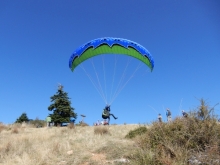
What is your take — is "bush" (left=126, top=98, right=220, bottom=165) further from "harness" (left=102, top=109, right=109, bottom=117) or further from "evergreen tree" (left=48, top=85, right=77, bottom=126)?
"evergreen tree" (left=48, top=85, right=77, bottom=126)

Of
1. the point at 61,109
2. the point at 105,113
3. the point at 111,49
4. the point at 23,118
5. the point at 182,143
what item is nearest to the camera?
the point at 182,143

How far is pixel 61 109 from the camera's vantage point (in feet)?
115

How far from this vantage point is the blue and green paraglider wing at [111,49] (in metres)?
17.4

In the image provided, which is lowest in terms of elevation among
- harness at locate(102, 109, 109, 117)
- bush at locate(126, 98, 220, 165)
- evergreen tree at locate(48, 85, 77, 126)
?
bush at locate(126, 98, 220, 165)

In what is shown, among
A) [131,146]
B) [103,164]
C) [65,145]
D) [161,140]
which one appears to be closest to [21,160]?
[65,145]

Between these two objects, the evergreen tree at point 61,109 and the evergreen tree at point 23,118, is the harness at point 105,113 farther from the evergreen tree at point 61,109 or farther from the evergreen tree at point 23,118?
the evergreen tree at point 23,118

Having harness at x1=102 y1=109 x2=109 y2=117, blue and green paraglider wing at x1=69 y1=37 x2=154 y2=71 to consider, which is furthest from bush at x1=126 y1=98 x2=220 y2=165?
harness at x1=102 y1=109 x2=109 y2=117

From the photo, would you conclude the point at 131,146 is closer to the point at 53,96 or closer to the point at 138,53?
the point at 138,53

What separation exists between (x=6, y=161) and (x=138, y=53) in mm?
11613

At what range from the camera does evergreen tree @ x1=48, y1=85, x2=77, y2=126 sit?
3475 cm

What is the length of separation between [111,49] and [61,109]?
1967 cm

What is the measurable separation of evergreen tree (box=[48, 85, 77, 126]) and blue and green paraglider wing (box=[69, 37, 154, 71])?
17.7m

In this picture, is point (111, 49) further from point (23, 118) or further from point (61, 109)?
point (23, 118)

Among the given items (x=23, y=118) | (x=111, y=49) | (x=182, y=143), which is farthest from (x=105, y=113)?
(x=23, y=118)
